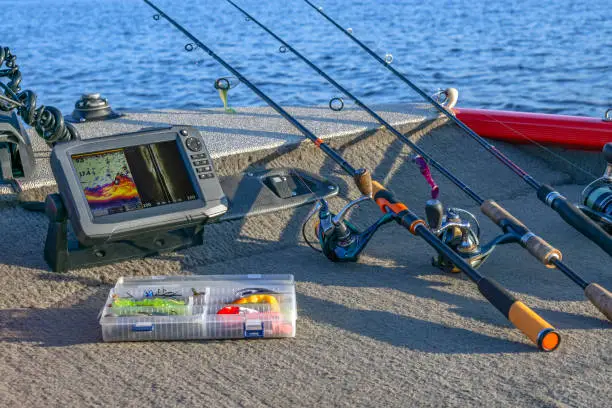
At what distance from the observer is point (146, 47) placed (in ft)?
57.2

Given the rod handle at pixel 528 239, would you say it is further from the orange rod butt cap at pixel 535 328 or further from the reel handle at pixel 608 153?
the reel handle at pixel 608 153

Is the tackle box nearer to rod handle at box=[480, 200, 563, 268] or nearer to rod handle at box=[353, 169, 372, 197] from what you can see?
rod handle at box=[353, 169, 372, 197]

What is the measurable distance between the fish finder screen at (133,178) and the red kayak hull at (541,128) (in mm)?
2541

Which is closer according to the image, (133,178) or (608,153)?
(133,178)

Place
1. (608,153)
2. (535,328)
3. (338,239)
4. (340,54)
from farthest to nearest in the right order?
(340,54), (608,153), (338,239), (535,328)

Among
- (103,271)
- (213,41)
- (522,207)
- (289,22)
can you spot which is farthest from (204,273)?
(289,22)

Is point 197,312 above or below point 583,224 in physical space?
below

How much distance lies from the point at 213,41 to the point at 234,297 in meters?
14.2

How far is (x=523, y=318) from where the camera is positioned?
115 inches

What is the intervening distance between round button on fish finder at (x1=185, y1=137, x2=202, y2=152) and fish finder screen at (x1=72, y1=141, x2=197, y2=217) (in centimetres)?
5

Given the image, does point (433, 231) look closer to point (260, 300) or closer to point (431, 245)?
point (431, 245)

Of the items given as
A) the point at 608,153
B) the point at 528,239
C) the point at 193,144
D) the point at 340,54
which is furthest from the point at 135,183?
the point at 340,54

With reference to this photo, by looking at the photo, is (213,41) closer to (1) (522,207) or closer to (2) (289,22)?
(2) (289,22)

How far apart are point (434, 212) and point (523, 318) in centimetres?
62
